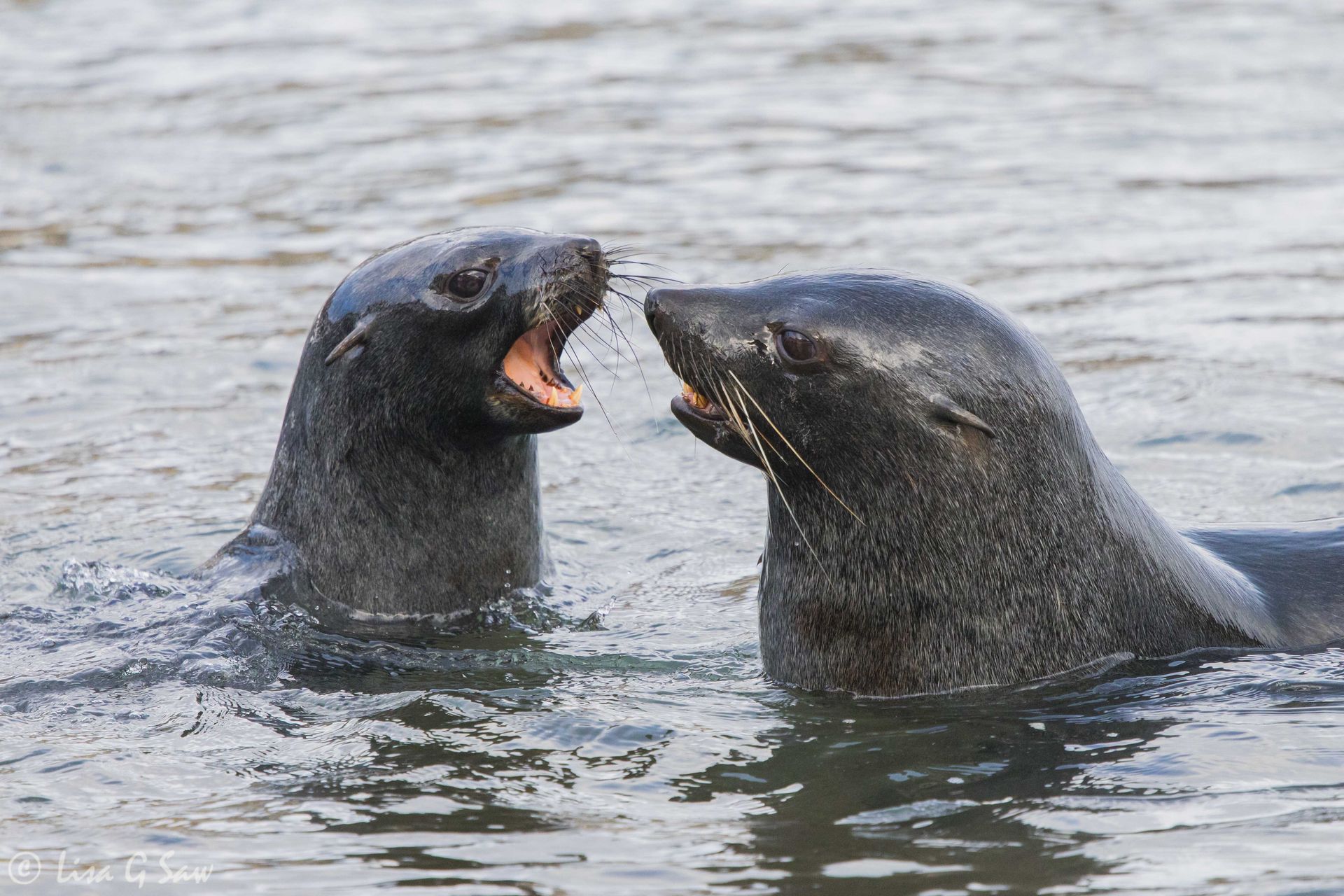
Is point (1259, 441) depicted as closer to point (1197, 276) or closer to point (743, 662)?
point (1197, 276)

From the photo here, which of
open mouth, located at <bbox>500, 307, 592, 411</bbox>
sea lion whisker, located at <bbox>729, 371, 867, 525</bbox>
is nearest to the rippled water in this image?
sea lion whisker, located at <bbox>729, 371, 867, 525</bbox>

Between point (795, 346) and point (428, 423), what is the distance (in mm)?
1824

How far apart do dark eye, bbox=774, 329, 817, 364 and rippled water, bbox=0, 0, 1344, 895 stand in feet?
3.77

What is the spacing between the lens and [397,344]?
23.4 ft

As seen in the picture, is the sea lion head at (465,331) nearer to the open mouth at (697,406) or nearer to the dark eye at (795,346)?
the open mouth at (697,406)

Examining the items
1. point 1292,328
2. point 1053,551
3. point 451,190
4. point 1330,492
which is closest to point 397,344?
point 1053,551

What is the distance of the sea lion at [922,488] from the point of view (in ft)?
19.5

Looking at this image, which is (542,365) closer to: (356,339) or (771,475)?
(356,339)

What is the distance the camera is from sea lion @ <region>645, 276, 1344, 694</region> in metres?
5.94

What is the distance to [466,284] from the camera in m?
7.04

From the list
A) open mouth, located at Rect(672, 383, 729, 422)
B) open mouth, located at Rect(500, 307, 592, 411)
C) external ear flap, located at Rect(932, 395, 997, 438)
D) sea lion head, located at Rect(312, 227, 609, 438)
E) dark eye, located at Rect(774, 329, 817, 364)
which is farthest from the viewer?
open mouth, located at Rect(500, 307, 592, 411)

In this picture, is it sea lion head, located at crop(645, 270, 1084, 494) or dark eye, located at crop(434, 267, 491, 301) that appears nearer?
sea lion head, located at crop(645, 270, 1084, 494)

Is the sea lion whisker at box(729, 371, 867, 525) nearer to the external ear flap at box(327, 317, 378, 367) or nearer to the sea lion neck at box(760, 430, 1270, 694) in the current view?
the sea lion neck at box(760, 430, 1270, 694)

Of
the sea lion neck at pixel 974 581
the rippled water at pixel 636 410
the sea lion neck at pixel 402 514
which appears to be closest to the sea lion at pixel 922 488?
the sea lion neck at pixel 974 581
